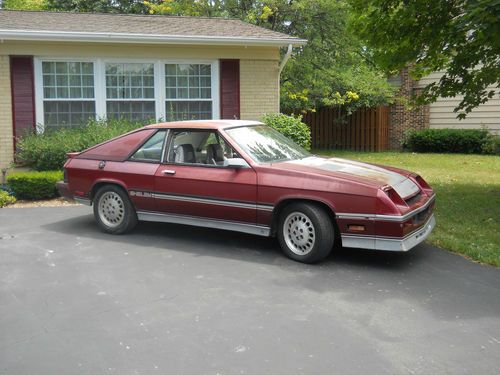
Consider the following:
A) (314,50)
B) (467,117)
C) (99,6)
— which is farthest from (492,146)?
(99,6)

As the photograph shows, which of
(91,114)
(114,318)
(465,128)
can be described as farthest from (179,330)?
(465,128)

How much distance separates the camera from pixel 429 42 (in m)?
9.84

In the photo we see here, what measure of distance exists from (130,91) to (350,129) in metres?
12.8

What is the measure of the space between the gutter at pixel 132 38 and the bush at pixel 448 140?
1020cm

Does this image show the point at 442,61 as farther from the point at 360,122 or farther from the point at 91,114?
the point at 360,122

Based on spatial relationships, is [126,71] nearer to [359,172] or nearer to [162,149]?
[162,149]

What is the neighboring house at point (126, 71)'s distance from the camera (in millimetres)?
11773

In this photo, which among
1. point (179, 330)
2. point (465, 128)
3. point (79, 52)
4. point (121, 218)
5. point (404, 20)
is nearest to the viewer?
point (179, 330)

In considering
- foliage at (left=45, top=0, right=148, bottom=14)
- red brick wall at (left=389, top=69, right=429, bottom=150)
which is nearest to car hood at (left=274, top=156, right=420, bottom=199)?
red brick wall at (left=389, top=69, right=429, bottom=150)

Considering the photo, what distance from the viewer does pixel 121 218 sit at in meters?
7.52

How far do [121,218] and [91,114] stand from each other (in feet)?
18.1

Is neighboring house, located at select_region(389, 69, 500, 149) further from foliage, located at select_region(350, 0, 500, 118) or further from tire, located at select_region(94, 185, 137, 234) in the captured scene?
tire, located at select_region(94, 185, 137, 234)

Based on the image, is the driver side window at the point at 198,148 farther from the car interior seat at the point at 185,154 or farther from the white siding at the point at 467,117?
the white siding at the point at 467,117

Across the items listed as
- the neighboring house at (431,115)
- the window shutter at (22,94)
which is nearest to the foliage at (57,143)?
the window shutter at (22,94)
